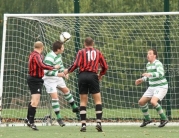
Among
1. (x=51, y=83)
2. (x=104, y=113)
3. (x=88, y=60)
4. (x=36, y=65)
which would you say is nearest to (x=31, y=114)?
(x=36, y=65)

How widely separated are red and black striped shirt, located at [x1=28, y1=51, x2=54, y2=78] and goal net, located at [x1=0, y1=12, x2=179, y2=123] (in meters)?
2.59

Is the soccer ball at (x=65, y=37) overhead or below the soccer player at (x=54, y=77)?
overhead

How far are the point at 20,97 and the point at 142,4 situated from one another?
3737 millimetres

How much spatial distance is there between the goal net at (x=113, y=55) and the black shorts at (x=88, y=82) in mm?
3322

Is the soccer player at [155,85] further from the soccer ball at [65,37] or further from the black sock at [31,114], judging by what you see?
the black sock at [31,114]

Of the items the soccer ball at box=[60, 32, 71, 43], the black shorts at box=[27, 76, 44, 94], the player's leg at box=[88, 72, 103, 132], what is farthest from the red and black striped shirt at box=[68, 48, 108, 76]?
the soccer ball at box=[60, 32, 71, 43]

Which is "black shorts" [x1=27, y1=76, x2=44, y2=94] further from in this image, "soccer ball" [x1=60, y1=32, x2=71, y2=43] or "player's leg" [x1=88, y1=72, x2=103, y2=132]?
"soccer ball" [x1=60, y1=32, x2=71, y2=43]

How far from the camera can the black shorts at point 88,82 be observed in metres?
12.6

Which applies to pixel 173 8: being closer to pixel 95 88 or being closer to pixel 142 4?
pixel 142 4

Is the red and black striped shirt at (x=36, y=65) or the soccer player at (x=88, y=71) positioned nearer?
the soccer player at (x=88, y=71)

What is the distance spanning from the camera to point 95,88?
12703 millimetres

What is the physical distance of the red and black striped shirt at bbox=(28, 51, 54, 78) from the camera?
13.1 m

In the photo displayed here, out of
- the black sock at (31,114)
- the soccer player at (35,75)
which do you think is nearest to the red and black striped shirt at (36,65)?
the soccer player at (35,75)

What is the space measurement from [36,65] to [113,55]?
3.65 meters
